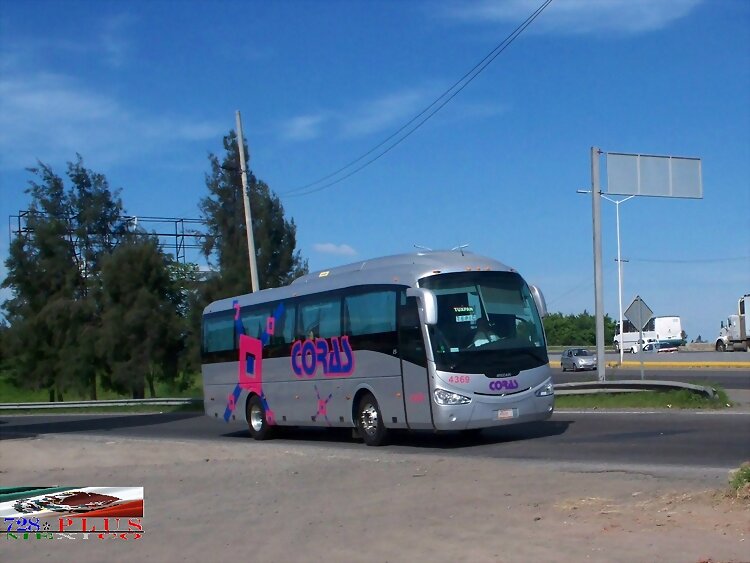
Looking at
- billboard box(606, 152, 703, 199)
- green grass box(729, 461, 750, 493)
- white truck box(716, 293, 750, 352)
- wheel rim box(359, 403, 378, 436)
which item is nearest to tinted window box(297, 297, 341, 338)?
wheel rim box(359, 403, 378, 436)

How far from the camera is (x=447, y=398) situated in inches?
643

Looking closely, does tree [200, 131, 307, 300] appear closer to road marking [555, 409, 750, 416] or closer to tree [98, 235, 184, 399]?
tree [98, 235, 184, 399]

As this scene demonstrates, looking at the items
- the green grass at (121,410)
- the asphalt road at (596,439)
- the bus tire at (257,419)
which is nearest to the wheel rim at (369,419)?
the asphalt road at (596,439)

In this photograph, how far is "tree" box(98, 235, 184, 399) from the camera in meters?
49.8

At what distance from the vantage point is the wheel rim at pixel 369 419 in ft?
59.7

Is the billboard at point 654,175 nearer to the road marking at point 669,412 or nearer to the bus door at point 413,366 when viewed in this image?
the road marking at point 669,412

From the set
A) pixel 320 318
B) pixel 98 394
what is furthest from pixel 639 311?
pixel 98 394

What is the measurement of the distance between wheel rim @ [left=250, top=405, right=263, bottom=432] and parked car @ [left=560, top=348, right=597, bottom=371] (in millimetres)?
37240

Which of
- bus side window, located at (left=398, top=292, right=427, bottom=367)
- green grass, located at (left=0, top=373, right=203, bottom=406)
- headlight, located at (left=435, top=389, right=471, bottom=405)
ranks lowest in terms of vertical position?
green grass, located at (left=0, top=373, right=203, bottom=406)

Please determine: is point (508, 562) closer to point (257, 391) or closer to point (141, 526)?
point (141, 526)

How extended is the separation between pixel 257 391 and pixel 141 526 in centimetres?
1241

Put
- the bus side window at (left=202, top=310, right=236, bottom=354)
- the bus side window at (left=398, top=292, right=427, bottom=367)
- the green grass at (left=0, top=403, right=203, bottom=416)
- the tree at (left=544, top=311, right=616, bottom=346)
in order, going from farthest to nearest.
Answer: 1. the tree at (left=544, top=311, right=616, bottom=346)
2. the green grass at (left=0, top=403, right=203, bottom=416)
3. the bus side window at (left=202, top=310, right=236, bottom=354)
4. the bus side window at (left=398, top=292, right=427, bottom=367)

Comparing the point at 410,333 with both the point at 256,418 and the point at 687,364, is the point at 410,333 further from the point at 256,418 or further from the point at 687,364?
the point at 687,364

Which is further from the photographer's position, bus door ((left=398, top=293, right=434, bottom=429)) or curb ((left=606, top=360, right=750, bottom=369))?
curb ((left=606, top=360, right=750, bottom=369))
